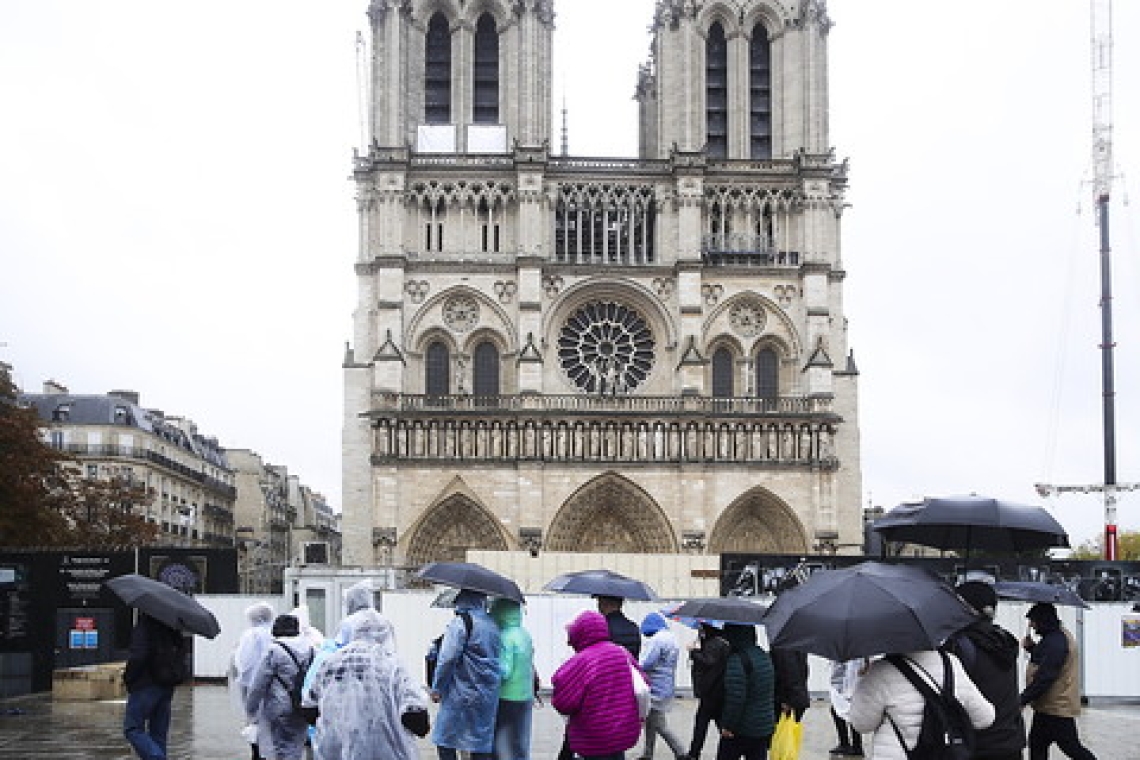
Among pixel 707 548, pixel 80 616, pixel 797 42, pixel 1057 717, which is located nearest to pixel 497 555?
pixel 707 548

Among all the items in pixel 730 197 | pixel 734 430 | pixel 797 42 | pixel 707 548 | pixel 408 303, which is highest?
pixel 797 42

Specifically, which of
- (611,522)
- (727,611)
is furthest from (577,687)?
(611,522)

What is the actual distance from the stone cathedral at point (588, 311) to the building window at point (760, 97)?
0.25m

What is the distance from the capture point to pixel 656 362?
49.4m

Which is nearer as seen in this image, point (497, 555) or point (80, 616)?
point (80, 616)

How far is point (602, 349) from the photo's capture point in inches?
1945

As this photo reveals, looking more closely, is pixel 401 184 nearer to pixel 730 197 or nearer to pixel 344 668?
pixel 730 197

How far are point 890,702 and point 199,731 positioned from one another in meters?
12.3

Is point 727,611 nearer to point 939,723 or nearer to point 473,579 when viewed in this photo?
point 473,579

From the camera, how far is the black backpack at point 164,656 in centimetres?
1213

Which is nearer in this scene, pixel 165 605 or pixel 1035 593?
pixel 165 605

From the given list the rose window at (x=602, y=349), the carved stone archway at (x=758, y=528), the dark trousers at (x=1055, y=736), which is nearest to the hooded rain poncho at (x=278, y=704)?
the dark trousers at (x=1055, y=736)

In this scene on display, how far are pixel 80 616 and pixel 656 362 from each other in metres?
26.2

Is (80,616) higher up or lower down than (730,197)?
lower down
